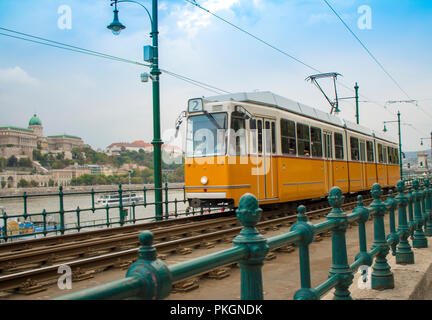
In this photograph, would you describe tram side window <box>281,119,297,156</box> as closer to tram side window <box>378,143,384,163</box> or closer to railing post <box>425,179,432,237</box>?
railing post <box>425,179,432,237</box>

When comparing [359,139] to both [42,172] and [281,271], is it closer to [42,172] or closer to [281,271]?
[281,271]

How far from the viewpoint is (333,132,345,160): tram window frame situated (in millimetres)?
16938

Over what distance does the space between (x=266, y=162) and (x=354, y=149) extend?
8389mm

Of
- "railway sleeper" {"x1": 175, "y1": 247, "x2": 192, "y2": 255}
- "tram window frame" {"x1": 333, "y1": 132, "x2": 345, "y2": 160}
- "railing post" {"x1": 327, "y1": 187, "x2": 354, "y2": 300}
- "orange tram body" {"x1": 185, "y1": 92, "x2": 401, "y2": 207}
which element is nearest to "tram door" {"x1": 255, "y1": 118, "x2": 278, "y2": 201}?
"orange tram body" {"x1": 185, "y1": 92, "x2": 401, "y2": 207}

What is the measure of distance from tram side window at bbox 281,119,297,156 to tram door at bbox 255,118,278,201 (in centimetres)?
50

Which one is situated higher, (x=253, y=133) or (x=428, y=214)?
(x=253, y=133)

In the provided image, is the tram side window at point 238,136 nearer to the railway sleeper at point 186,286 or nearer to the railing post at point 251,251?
the railway sleeper at point 186,286

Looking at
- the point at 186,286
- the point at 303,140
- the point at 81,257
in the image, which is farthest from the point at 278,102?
the point at 186,286

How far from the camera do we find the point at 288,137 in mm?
13328

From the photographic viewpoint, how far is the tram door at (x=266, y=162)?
1217 cm

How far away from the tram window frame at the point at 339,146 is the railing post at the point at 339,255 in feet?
46.4

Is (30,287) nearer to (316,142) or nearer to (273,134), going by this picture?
(273,134)
